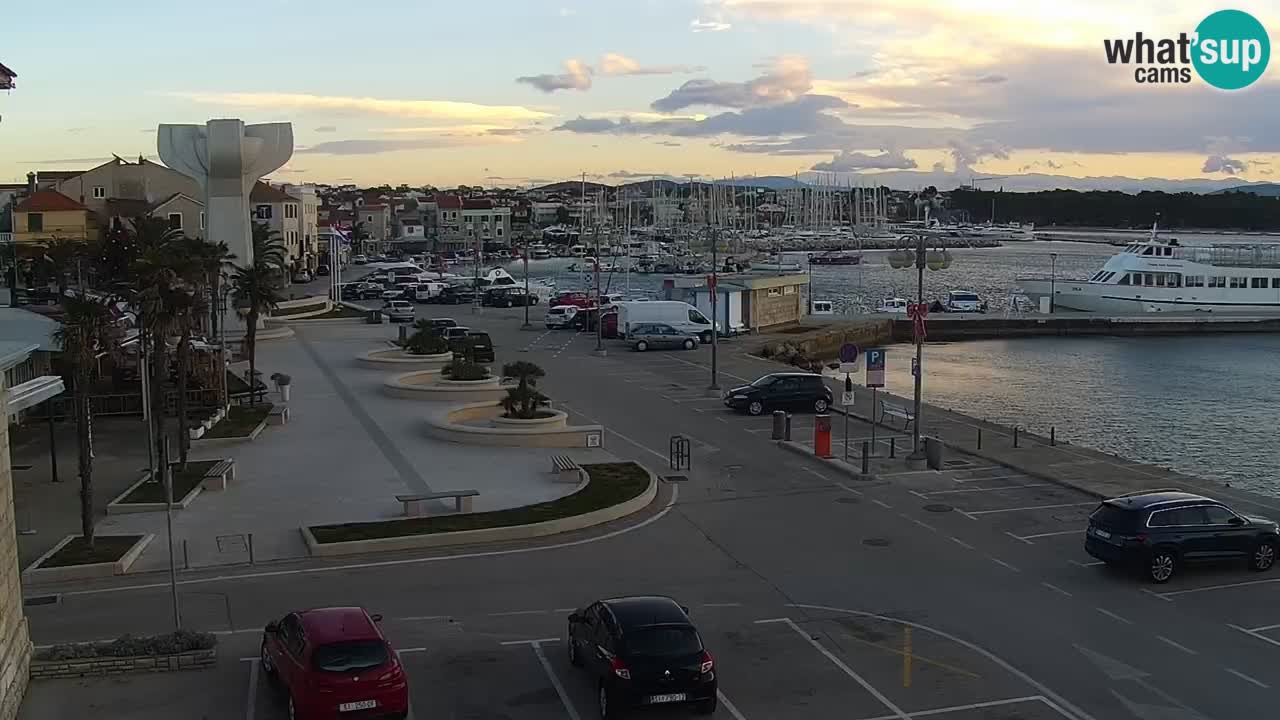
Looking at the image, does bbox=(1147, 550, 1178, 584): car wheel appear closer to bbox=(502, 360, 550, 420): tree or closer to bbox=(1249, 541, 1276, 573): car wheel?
bbox=(1249, 541, 1276, 573): car wheel

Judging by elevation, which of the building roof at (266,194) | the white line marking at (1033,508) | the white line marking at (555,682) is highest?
the building roof at (266,194)

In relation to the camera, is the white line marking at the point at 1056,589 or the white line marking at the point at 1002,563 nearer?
the white line marking at the point at 1056,589

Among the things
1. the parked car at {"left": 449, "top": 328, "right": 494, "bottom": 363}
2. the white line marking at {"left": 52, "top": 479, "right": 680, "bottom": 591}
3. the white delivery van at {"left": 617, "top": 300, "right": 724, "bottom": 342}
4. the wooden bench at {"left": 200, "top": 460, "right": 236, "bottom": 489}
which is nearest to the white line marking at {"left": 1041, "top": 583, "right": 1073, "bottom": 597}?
the white line marking at {"left": 52, "top": 479, "right": 680, "bottom": 591}

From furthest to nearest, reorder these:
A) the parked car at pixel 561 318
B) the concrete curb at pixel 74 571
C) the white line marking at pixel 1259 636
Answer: the parked car at pixel 561 318
the concrete curb at pixel 74 571
the white line marking at pixel 1259 636

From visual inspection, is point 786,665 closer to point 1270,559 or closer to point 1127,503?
point 1127,503

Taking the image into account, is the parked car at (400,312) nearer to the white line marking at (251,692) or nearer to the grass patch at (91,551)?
the grass patch at (91,551)

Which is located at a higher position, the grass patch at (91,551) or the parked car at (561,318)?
the parked car at (561,318)

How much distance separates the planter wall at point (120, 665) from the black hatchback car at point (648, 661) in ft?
16.6

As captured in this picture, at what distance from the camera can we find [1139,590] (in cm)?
1833

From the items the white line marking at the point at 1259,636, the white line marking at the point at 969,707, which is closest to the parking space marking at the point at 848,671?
the white line marking at the point at 969,707

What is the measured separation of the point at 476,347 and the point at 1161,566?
105ft

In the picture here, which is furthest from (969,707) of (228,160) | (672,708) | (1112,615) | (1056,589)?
(228,160)

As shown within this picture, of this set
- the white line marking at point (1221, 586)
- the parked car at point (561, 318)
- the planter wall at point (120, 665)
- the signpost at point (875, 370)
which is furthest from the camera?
the parked car at point (561, 318)

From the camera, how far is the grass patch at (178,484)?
79.2ft
